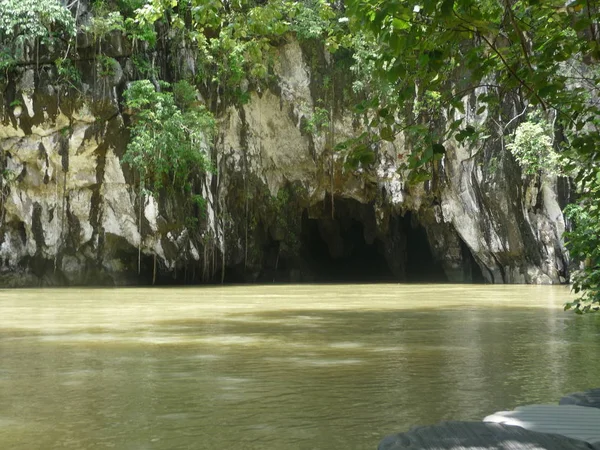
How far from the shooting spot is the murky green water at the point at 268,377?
261 centimetres

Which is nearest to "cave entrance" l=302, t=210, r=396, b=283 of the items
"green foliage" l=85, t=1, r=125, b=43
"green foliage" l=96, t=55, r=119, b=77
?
"green foliage" l=96, t=55, r=119, b=77

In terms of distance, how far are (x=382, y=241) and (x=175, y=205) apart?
8636 millimetres

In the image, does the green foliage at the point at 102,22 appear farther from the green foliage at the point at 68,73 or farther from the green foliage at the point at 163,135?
the green foliage at the point at 163,135

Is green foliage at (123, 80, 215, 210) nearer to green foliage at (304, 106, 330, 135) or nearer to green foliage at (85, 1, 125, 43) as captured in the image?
green foliage at (85, 1, 125, 43)

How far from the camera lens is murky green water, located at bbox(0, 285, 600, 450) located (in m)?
2.61

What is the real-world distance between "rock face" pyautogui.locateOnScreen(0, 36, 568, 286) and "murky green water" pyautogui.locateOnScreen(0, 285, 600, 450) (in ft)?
38.0

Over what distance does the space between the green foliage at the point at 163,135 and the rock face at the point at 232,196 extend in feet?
2.28

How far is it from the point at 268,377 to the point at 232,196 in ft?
57.0

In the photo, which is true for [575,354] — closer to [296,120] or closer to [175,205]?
[175,205]

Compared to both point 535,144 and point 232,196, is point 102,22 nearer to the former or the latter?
point 232,196

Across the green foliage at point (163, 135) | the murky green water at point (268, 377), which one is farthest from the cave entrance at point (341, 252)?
the murky green water at point (268, 377)

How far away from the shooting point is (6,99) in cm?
1756

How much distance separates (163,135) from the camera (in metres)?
17.3

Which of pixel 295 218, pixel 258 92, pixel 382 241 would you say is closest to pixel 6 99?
pixel 258 92
